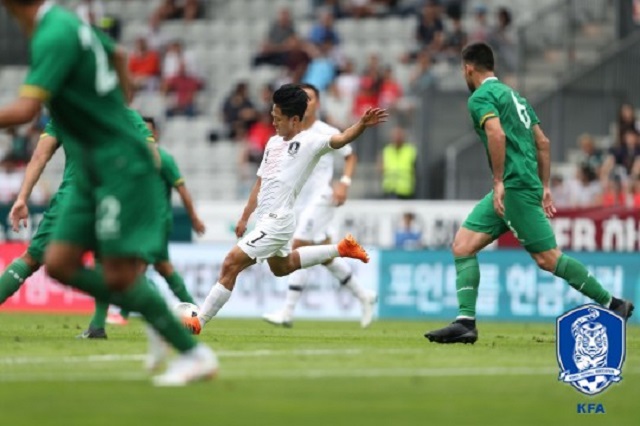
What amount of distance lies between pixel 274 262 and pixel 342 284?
348cm

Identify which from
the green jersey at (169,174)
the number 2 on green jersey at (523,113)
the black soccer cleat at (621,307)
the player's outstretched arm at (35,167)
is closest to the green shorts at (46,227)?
the player's outstretched arm at (35,167)

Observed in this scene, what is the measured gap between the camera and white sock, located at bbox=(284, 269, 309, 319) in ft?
60.0

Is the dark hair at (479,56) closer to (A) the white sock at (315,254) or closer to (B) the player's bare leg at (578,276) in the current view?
(B) the player's bare leg at (578,276)

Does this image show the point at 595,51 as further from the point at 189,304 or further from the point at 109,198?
the point at 109,198

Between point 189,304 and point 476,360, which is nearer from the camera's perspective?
point 476,360

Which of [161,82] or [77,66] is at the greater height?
[161,82]

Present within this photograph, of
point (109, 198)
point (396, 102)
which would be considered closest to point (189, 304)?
point (109, 198)

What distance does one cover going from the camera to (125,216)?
29.5ft

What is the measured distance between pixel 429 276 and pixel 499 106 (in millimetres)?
9987

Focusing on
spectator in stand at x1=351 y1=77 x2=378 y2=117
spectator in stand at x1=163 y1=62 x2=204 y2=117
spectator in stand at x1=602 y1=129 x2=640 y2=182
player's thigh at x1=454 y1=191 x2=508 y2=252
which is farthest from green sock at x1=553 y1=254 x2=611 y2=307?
spectator in stand at x1=163 y1=62 x2=204 y2=117

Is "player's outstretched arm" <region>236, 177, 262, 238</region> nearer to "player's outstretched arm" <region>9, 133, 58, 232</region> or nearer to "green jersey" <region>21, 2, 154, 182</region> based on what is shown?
"player's outstretched arm" <region>9, 133, 58, 232</region>

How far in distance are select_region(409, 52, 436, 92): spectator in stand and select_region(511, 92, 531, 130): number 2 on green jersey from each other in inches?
590

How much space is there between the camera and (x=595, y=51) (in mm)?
29625

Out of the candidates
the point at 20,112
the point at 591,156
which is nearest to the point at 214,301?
the point at 20,112
